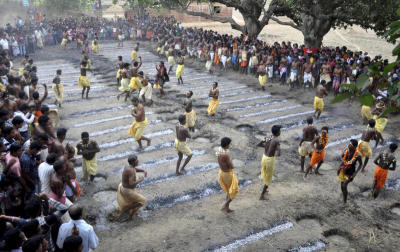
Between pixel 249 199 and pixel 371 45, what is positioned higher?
pixel 371 45

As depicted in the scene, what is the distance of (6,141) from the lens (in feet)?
21.5

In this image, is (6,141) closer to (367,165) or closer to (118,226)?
(118,226)

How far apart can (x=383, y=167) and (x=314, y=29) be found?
40.4ft

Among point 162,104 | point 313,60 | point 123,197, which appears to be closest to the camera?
point 123,197

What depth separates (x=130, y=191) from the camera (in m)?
6.07

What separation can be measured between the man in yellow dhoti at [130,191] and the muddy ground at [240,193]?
29cm

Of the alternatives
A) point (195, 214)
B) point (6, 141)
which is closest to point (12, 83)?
point (6, 141)

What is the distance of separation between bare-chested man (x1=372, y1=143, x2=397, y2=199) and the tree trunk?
1160cm

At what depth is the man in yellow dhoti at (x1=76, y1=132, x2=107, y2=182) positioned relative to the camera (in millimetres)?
7230

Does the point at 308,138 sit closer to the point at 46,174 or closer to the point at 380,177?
the point at 380,177

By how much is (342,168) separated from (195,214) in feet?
10.5

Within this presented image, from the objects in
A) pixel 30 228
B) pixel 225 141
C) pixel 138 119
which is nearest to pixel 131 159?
pixel 225 141

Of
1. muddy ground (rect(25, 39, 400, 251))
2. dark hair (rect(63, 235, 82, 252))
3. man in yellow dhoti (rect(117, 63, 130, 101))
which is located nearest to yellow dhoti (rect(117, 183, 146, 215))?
muddy ground (rect(25, 39, 400, 251))

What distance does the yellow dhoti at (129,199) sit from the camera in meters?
6.09
